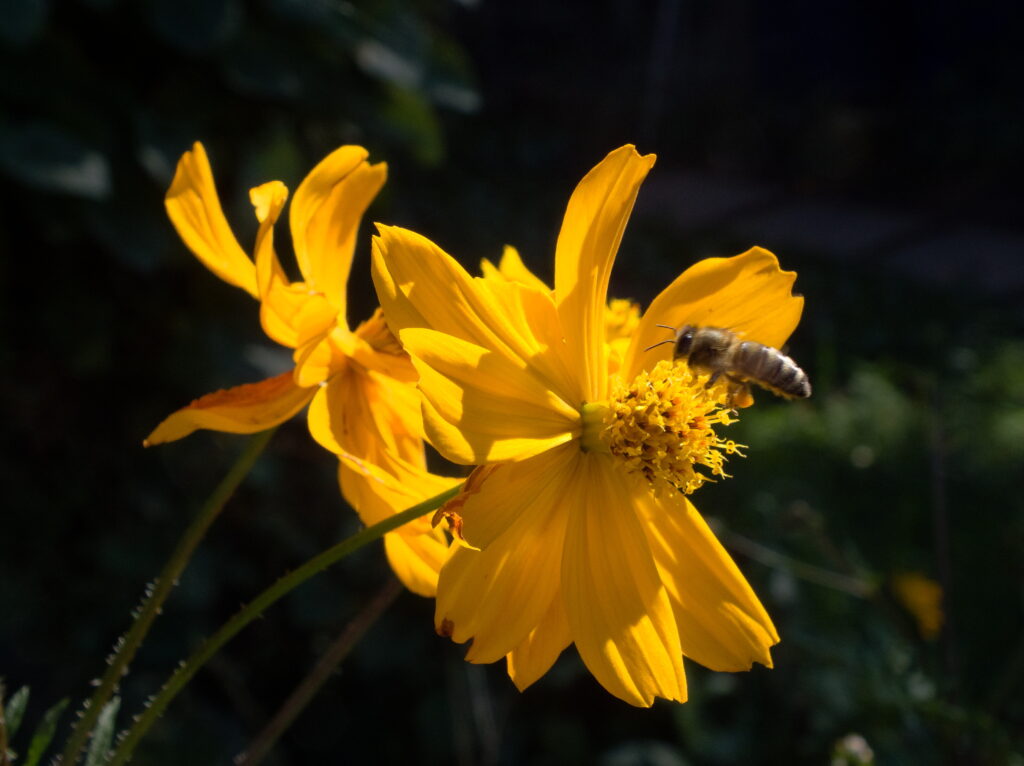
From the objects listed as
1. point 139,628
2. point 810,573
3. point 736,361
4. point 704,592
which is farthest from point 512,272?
point 810,573

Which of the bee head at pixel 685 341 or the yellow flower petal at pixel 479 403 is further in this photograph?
the bee head at pixel 685 341

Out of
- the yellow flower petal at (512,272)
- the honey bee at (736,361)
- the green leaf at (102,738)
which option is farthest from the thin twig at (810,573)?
the green leaf at (102,738)

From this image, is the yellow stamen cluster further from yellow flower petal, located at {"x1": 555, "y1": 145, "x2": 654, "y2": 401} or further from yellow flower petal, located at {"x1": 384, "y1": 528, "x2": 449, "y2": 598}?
yellow flower petal, located at {"x1": 384, "y1": 528, "x2": 449, "y2": 598}

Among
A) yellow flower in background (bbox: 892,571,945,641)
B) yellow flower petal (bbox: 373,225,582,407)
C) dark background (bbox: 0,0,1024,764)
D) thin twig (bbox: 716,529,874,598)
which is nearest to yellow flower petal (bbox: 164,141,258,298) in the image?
yellow flower petal (bbox: 373,225,582,407)

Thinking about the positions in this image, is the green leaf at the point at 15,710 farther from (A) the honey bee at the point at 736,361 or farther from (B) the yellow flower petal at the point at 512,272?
(A) the honey bee at the point at 736,361

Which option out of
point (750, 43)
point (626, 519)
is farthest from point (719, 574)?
point (750, 43)

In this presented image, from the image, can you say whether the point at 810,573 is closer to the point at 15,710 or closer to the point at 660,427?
the point at 660,427
